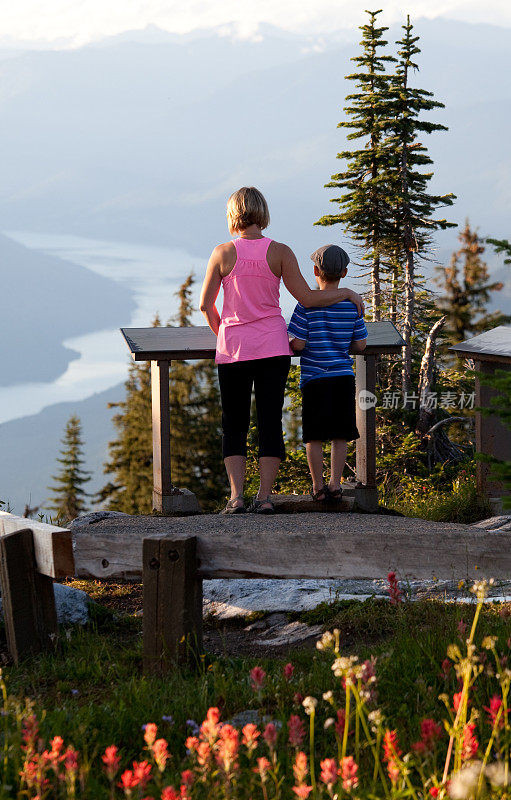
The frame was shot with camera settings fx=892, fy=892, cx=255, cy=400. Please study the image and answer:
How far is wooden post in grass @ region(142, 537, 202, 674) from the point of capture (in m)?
4.38

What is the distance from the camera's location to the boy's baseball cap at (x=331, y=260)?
7070 mm

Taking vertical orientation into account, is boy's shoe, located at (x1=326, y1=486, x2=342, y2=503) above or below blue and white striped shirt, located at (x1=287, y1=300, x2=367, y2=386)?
below

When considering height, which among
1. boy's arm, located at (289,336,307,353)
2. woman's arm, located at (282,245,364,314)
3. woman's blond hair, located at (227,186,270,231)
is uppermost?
woman's blond hair, located at (227,186,270,231)

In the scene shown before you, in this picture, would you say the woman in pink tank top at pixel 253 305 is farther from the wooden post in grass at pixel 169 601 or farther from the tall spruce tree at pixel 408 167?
the tall spruce tree at pixel 408 167

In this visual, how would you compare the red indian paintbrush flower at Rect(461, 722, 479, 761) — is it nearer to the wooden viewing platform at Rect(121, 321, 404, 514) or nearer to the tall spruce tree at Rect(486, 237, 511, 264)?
the tall spruce tree at Rect(486, 237, 511, 264)

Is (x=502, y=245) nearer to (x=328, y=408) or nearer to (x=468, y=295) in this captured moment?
(x=328, y=408)

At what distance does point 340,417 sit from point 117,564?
300cm

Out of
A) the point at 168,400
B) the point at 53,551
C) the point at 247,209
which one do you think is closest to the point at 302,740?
the point at 53,551

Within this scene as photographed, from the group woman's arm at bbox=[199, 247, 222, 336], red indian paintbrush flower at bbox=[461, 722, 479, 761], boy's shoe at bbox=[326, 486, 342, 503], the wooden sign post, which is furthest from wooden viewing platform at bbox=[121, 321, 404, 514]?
red indian paintbrush flower at bbox=[461, 722, 479, 761]

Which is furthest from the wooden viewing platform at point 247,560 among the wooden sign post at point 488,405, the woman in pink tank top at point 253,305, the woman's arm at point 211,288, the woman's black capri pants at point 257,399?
the wooden sign post at point 488,405

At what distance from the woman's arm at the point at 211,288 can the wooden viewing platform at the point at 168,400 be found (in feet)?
5.63

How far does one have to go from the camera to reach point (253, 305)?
6.73 meters

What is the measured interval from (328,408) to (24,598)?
3.34m

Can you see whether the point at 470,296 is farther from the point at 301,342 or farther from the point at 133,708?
the point at 133,708
